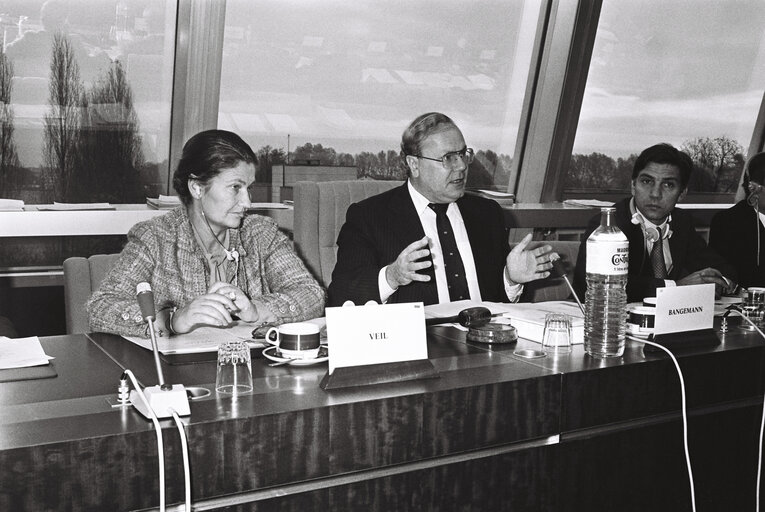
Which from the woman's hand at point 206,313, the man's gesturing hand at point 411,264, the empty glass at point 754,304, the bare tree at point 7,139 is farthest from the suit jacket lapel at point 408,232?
the bare tree at point 7,139

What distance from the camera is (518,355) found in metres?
1.77

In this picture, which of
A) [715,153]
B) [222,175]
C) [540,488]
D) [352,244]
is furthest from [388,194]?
[715,153]

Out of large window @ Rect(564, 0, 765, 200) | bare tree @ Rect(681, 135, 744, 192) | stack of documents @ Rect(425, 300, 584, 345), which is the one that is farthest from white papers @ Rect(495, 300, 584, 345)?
bare tree @ Rect(681, 135, 744, 192)

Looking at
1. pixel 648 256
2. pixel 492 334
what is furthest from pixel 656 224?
pixel 492 334

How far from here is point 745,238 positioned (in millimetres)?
3570

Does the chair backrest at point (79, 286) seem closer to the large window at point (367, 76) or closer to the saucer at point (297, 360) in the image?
the saucer at point (297, 360)

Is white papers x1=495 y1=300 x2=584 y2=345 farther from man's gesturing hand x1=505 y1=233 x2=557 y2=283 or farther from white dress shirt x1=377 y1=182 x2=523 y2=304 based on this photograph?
white dress shirt x1=377 y1=182 x2=523 y2=304

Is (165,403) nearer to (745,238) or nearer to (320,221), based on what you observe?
(320,221)

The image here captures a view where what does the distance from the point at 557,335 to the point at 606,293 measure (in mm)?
148

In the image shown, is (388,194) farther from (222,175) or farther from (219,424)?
(219,424)

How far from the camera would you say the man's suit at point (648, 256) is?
2.84 m

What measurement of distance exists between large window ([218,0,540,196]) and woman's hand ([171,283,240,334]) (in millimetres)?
2268

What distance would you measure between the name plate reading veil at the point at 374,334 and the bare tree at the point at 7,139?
8.89 ft

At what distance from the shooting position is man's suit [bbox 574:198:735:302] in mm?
2838
